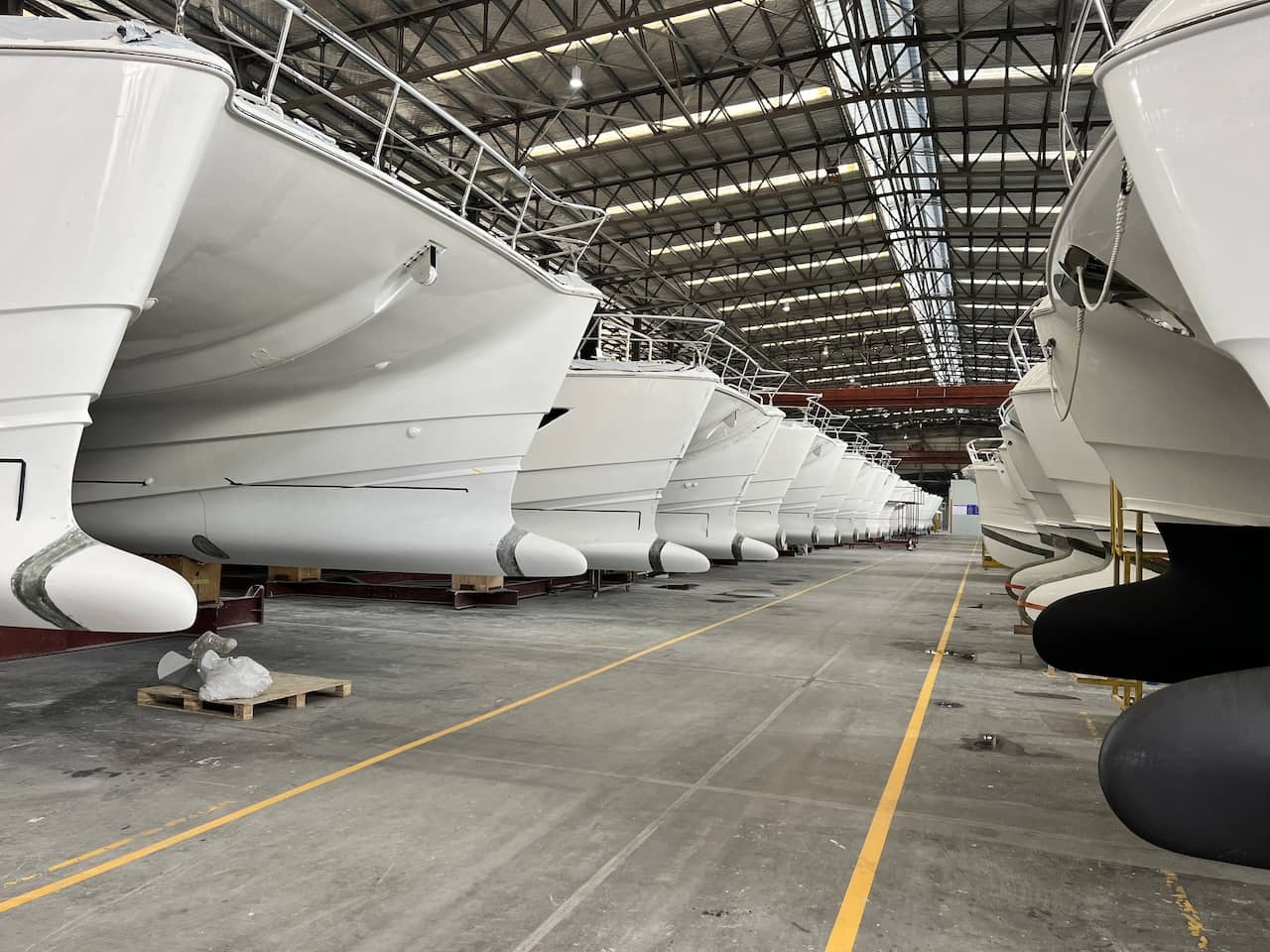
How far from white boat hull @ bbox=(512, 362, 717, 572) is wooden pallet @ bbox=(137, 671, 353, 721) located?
13.8 ft

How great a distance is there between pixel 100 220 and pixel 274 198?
1183mm

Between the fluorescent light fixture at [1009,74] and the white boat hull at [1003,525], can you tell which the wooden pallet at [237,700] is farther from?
the white boat hull at [1003,525]

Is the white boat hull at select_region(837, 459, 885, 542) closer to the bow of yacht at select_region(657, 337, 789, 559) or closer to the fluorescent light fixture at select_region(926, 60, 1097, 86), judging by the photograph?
Answer: the bow of yacht at select_region(657, 337, 789, 559)

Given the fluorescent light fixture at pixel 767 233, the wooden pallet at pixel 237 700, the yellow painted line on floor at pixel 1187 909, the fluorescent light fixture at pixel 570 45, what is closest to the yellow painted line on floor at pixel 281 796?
the wooden pallet at pixel 237 700

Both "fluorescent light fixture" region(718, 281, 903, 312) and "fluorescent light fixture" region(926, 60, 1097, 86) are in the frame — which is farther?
"fluorescent light fixture" region(718, 281, 903, 312)

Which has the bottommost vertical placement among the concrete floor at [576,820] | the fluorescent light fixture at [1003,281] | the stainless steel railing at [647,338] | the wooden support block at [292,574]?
the concrete floor at [576,820]

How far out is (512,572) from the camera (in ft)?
22.7

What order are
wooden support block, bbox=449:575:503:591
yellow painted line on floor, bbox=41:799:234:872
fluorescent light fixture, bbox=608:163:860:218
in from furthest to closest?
fluorescent light fixture, bbox=608:163:860:218 → wooden support block, bbox=449:575:503:591 → yellow painted line on floor, bbox=41:799:234:872

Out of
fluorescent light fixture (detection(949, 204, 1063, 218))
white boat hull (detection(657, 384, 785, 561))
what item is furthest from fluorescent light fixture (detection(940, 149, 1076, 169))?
white boat hull (detection(657, 384, 785, 561))

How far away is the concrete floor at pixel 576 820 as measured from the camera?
104 inches

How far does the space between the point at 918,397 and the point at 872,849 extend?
2353cm

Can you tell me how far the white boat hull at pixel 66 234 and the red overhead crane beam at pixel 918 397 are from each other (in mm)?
21977

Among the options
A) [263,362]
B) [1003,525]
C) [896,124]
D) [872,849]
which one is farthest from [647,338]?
[1003,525]

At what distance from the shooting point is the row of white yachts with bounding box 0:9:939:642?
3506 millimetres
